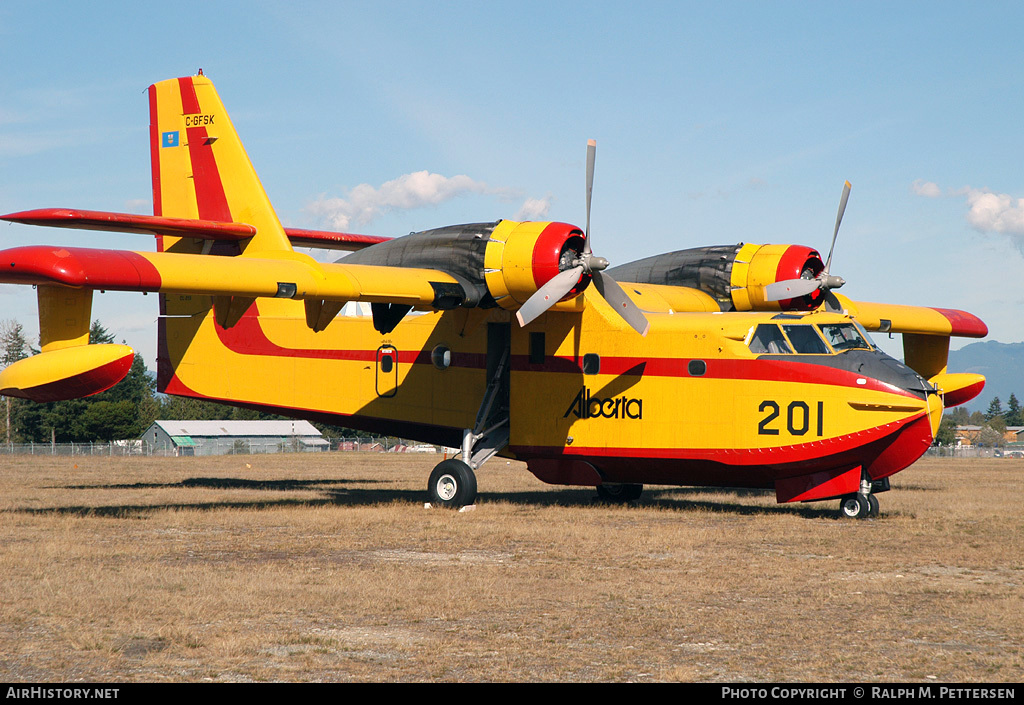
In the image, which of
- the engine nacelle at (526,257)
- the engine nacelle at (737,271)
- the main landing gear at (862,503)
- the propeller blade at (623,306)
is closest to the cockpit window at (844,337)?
the main landing gear at (862,503)

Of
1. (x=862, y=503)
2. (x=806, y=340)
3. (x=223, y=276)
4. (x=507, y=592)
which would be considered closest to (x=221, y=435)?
(x=223, y=276)

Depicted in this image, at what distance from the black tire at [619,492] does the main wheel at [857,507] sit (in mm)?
5157

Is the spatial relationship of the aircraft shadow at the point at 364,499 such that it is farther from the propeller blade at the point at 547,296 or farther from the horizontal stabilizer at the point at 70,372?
the propeller blade at the point at 547,296

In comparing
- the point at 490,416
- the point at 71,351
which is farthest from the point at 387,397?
the point at 71,351

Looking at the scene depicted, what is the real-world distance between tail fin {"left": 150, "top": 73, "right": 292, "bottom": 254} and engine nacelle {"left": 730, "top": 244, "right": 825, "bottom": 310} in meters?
9.98

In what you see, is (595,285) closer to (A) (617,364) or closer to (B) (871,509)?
(A) (617,364)

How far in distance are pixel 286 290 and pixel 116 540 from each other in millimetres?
4572

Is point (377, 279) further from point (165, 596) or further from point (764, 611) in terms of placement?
point (764, 611)

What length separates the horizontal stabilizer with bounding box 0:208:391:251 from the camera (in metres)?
17.7

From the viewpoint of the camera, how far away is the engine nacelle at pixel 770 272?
21156 millimetres

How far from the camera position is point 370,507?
19.4m

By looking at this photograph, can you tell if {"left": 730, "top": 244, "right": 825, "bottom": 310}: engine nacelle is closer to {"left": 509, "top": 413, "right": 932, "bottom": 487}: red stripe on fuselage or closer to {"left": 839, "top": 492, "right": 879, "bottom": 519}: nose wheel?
{"left": 509, "top": 413, "right": 932, "bottom": 487}: red stripe on fuselage

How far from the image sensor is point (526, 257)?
57.1 feet

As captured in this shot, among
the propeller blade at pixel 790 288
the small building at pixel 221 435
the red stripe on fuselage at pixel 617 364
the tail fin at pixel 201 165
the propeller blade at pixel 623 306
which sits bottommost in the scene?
the small building at pixel 221 435
